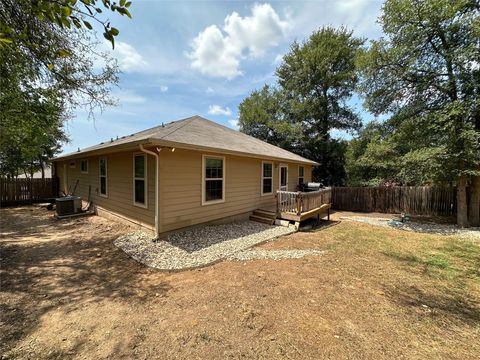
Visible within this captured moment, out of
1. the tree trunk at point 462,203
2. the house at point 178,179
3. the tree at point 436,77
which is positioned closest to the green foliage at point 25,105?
the house at point 178,179

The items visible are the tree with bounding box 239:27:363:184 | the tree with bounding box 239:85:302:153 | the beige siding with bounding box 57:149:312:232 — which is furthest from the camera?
the tree with bounding box 239:85:302:153

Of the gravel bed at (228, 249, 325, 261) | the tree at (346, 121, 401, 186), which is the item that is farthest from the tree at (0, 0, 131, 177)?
the tree at (346, 121, 401, 186)

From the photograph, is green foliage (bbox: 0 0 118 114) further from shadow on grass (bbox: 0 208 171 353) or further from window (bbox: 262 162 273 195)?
window (bbox: 262 162 273 195)

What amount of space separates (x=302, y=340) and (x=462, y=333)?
82.4 inches

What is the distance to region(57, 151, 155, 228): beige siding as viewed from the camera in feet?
20.6

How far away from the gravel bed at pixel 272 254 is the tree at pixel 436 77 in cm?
700

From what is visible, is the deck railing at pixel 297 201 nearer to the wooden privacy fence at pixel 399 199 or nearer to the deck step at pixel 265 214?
the deck step at pixel 265 214

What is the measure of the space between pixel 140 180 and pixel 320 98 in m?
17.4

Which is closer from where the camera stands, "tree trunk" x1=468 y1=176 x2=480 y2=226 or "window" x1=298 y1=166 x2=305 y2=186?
"tree trunk" x1=468 y1=176 x2=480 y2=226

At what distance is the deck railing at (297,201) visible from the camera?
797 cm

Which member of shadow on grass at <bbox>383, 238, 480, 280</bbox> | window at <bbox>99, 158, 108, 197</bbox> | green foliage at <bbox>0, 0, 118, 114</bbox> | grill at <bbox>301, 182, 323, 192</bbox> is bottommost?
shadow on grass at <bbox>383, 238, 480, 280</bbox>

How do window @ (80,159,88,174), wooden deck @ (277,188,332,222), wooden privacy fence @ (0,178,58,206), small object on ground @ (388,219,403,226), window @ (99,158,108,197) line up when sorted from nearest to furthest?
wooden deck @ (277,188,332,222), window @ (99,158,108,197), small object on ground @ (388,219,403,226), window @ (80,159,88,174), wooden privacy fence @ (0,178,58,206)

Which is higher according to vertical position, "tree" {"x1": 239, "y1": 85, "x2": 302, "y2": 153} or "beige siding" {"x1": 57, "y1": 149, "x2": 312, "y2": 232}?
"tree" {"x1": 239, "y1": 85, "x2": 302, "y2": 153}

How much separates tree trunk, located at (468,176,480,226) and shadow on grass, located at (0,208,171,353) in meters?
12.5
